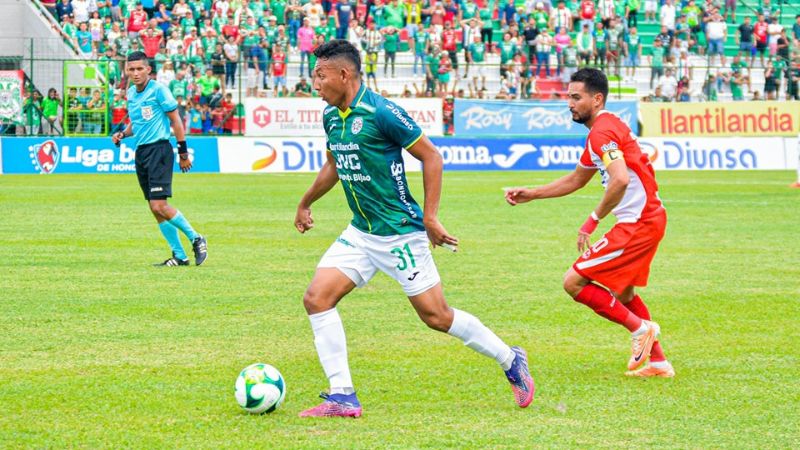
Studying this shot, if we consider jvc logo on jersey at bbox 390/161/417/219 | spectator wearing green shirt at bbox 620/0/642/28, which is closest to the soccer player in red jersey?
jvc logo on jersey at bbox 390/161/417/219

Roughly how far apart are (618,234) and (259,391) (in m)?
2.83

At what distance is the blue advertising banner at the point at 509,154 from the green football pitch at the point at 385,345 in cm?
1621

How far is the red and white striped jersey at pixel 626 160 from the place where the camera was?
7.96 metres

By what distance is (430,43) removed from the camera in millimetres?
39281

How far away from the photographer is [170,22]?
37.2 m

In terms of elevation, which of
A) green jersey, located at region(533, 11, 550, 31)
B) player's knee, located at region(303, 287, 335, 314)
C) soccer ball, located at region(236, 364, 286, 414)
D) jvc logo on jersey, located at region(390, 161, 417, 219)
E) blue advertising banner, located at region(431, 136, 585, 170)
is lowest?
blue advertising banner, located at region(431, 136, 585, 170)

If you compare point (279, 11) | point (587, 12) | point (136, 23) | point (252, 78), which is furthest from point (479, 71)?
point (136, 23)

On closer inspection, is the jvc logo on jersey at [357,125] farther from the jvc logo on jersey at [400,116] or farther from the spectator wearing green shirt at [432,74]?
the spectator wearing green shirt at [432,74]

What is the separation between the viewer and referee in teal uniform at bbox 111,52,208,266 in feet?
45.3

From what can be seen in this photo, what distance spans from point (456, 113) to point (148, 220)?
18335mm

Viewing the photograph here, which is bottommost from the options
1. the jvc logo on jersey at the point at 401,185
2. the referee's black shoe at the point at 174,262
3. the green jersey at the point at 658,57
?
the referee's black shoe at the point at 174,262

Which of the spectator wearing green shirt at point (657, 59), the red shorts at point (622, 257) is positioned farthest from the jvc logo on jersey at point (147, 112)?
the spectator wearing green shirt at point (657, 59)

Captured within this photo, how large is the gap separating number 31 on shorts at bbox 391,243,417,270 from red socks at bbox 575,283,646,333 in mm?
1730

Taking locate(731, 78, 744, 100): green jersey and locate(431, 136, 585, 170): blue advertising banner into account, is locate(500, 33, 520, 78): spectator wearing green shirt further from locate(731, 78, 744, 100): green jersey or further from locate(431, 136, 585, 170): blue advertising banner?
locate(731, 78, 744, 100): green jersey
